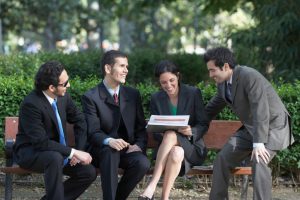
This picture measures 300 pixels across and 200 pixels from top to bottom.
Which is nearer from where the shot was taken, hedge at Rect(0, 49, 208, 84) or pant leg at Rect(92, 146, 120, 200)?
pant leg at Rect(92, 146, 120, 200)

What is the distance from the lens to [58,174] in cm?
594

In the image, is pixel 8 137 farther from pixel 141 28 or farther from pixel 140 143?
pixel 141 28

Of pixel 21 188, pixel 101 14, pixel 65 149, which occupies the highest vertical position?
pixel 101 14

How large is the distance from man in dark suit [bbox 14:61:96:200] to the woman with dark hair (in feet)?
2.03

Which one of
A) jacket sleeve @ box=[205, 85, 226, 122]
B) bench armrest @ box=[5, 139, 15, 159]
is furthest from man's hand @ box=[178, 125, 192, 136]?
bench armrest @ box=[5, 139, 15, 159]

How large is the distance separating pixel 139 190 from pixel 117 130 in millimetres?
1332

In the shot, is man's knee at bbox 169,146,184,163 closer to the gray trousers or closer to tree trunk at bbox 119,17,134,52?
the gray trousers

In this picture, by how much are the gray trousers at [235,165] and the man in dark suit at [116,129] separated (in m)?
0.63

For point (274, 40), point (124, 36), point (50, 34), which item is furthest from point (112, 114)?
point (50, 34)

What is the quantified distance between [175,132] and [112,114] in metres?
0.62

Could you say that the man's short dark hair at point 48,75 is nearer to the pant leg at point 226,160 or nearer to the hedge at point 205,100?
the hedge at point 205,100

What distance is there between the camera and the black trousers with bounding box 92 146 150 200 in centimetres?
618

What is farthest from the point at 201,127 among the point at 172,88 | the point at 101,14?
the point at 101,14

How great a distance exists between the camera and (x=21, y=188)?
7742mm
